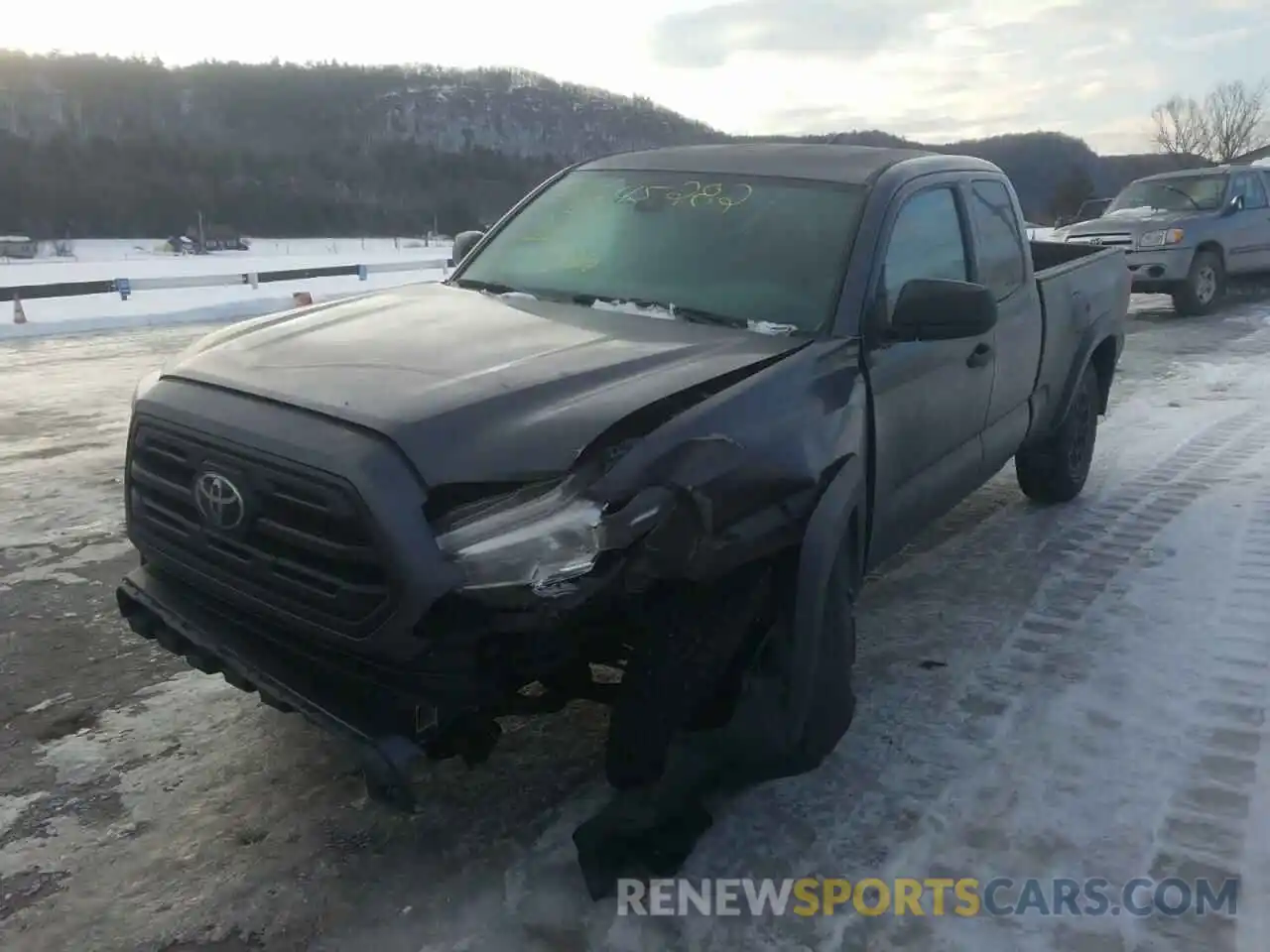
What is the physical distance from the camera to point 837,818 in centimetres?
303

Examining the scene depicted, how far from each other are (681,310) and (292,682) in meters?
1.72

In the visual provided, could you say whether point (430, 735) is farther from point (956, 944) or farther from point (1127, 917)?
point (1127, 917)

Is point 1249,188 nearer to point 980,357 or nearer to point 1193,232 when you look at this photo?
point 1193,232

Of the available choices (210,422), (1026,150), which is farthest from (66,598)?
(1026,150)

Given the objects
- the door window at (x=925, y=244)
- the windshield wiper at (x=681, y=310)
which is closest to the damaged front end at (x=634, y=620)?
the windshield wiper at (x=681, y=310)

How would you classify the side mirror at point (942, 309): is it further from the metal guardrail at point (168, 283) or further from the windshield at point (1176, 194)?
the metal guardrail at point (168, 283)

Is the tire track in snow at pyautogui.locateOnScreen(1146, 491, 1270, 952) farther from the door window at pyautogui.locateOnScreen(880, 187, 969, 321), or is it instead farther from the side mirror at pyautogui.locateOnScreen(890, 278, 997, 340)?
the door window at pyautogui.locateOnScreen(880, 187, 969, 321)

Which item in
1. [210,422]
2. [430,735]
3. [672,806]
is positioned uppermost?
[210,422]

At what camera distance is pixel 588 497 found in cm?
245

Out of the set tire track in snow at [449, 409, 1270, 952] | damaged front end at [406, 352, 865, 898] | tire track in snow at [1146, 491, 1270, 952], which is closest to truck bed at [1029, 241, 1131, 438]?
tire track in snow at [449, 409, 1270, 952]

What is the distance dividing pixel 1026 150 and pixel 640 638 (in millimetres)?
50512

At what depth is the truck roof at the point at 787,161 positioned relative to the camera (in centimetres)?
397

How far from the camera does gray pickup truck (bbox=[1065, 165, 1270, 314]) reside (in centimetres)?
1374

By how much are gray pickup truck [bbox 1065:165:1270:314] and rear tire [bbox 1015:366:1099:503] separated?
8940mm
